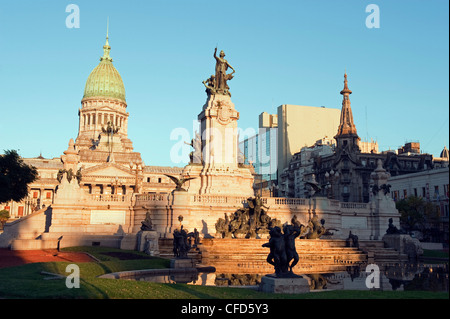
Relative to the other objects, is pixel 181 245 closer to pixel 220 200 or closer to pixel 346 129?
pixel 220 200

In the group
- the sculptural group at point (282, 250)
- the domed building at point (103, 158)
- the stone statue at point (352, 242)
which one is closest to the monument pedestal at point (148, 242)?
the stone statue at point (352, 242)

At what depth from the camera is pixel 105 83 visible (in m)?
138

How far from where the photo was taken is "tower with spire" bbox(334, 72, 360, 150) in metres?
107

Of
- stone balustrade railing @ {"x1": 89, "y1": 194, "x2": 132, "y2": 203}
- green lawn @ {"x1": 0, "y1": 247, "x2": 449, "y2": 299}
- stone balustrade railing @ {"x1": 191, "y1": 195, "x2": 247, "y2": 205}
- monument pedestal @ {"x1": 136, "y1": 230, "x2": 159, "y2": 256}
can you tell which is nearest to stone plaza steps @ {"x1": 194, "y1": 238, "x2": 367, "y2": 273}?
monument pedestal @ {"x1": 136, "y1": 230, "x2": 159, "y2": 256}

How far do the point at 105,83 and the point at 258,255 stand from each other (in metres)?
116

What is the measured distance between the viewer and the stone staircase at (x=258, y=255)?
30495 millimetres

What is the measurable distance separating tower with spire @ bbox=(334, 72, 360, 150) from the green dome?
66.1 metres

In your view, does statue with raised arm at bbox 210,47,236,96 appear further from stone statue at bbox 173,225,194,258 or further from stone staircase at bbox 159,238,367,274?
stone statue at bbox 173,225,194,258

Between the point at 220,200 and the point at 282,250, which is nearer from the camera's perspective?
the point at 282,250

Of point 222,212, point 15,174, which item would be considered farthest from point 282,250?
point 15,174

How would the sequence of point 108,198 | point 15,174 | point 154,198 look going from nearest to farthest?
1. point 154,198
2. point 15,174
3. point 108,198

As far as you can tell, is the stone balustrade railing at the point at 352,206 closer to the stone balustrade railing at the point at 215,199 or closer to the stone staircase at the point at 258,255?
the stone staircase at the point at 258,255

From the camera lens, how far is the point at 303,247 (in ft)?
118
